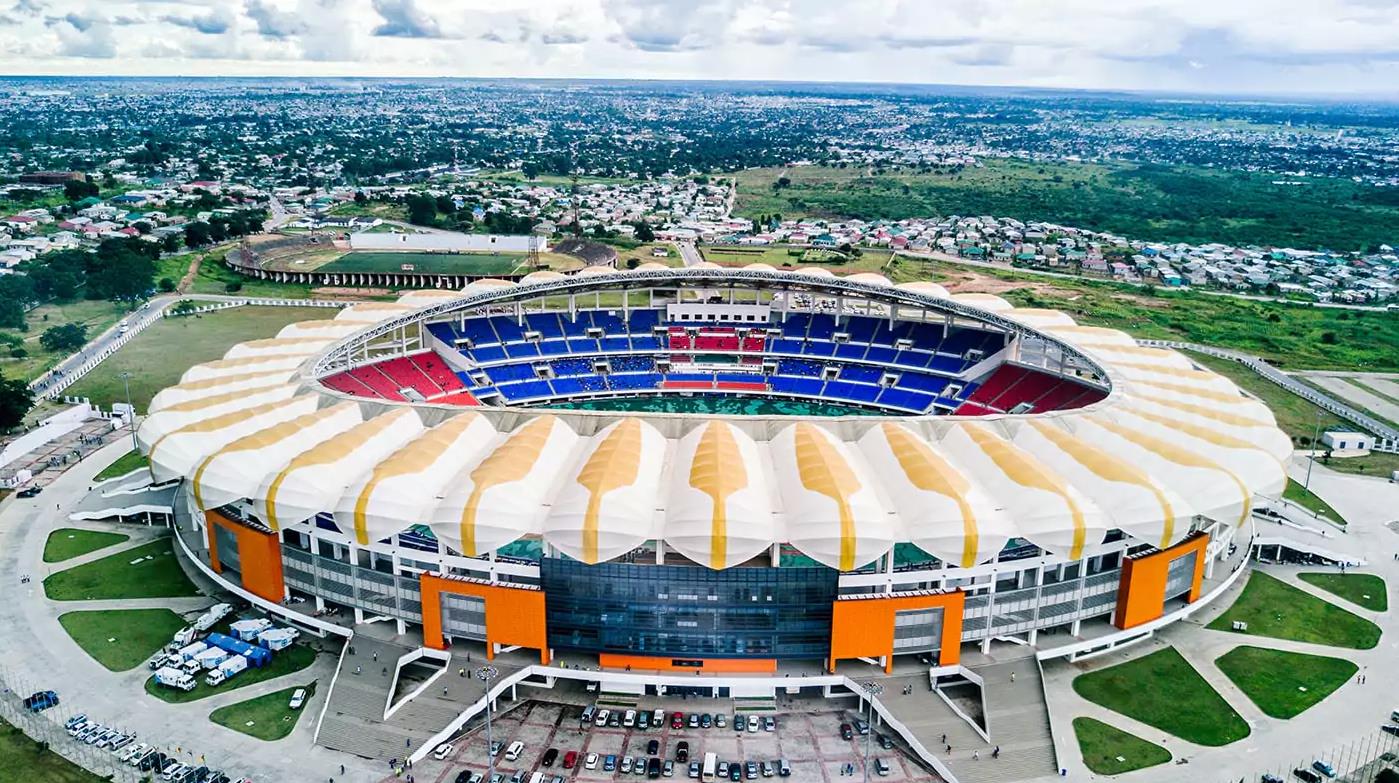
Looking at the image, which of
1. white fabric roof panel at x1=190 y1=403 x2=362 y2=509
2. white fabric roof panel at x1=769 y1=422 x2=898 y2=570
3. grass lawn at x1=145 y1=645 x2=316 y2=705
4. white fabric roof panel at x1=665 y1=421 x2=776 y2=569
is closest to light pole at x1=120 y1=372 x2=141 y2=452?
white fabric roof panel at x1=190 y1=403 x2=362 y2=509

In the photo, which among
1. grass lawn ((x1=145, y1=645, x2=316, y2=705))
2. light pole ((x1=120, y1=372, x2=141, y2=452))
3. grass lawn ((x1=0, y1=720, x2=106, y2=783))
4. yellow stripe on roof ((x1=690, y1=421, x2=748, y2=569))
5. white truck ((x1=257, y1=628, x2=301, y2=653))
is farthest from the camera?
light pole ((x1=120, y1=372, x2=141, y2=452))

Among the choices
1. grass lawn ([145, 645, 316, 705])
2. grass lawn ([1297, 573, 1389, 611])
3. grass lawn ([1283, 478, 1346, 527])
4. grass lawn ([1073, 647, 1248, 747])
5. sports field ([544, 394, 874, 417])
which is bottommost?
grass lawn ([145, 645, 316, 705])

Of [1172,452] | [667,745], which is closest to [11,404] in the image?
[667,745]

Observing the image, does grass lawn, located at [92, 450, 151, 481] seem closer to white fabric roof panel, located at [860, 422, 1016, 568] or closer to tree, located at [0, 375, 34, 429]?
tree, located at [0, 375, 34, 429]

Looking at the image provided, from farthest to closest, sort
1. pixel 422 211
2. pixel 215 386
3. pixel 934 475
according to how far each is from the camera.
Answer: pixel 422 211
pixel 215 386
pixel 934 475

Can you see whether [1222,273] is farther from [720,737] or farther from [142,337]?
[142,337]

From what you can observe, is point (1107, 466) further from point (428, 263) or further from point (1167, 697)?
point (428, 263)

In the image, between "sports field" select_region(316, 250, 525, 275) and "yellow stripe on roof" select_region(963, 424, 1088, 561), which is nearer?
"yellow stripe on roof" select_region(963, 424, 1088, 561)
